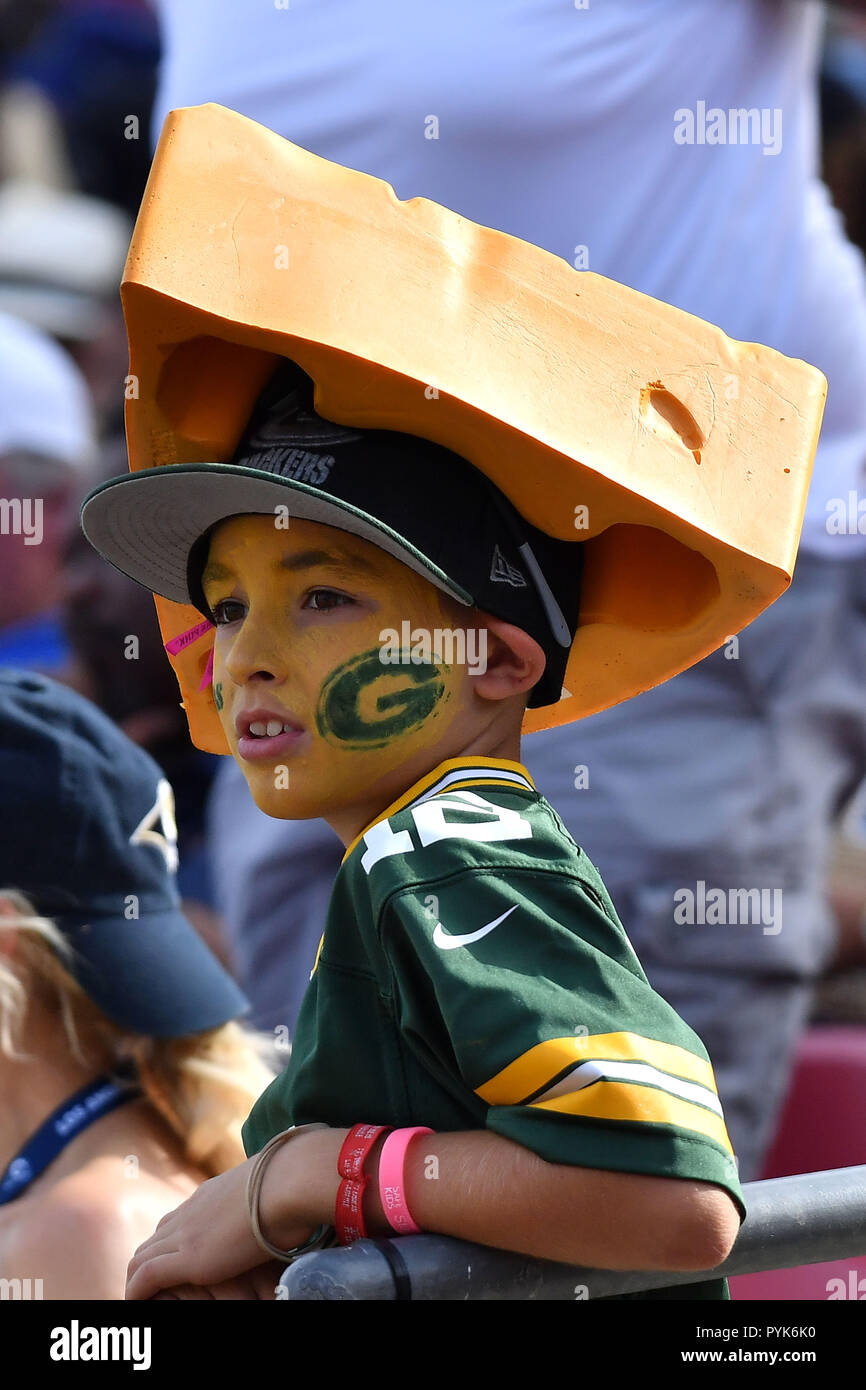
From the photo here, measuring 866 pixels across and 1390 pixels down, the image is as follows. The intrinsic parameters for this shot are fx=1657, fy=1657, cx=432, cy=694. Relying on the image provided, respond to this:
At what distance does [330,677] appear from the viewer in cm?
142

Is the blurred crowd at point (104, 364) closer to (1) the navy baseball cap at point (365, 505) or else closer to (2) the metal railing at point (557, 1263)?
(1) the navy baseball cap at point (365, 505)

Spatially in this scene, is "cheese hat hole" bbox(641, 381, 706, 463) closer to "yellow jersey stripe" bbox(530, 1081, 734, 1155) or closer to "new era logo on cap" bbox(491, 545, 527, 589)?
"new era logo on cap" bbox(491, 545, 527, 589)

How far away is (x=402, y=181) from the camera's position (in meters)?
3.41

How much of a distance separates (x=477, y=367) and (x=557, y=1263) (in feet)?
2.36

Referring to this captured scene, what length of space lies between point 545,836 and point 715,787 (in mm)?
2142

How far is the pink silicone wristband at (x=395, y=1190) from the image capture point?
3.96 feet

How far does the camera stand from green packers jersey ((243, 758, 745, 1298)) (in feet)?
3.82

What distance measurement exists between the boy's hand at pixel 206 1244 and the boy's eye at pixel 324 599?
450mm

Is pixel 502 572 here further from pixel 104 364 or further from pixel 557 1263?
pixel 104 364

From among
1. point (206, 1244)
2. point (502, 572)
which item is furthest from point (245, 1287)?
point (502, 572)

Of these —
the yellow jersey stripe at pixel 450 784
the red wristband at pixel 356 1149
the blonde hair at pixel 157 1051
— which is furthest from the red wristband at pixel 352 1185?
the blonde hair at pixel 157 1051

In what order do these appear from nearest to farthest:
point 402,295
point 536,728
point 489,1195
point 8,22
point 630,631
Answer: point 489,1195 → point 402,295 → point 630,631 → point 536,728 → point 8,22

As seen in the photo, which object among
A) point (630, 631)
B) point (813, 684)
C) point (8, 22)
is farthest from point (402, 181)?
point (630, 631)
